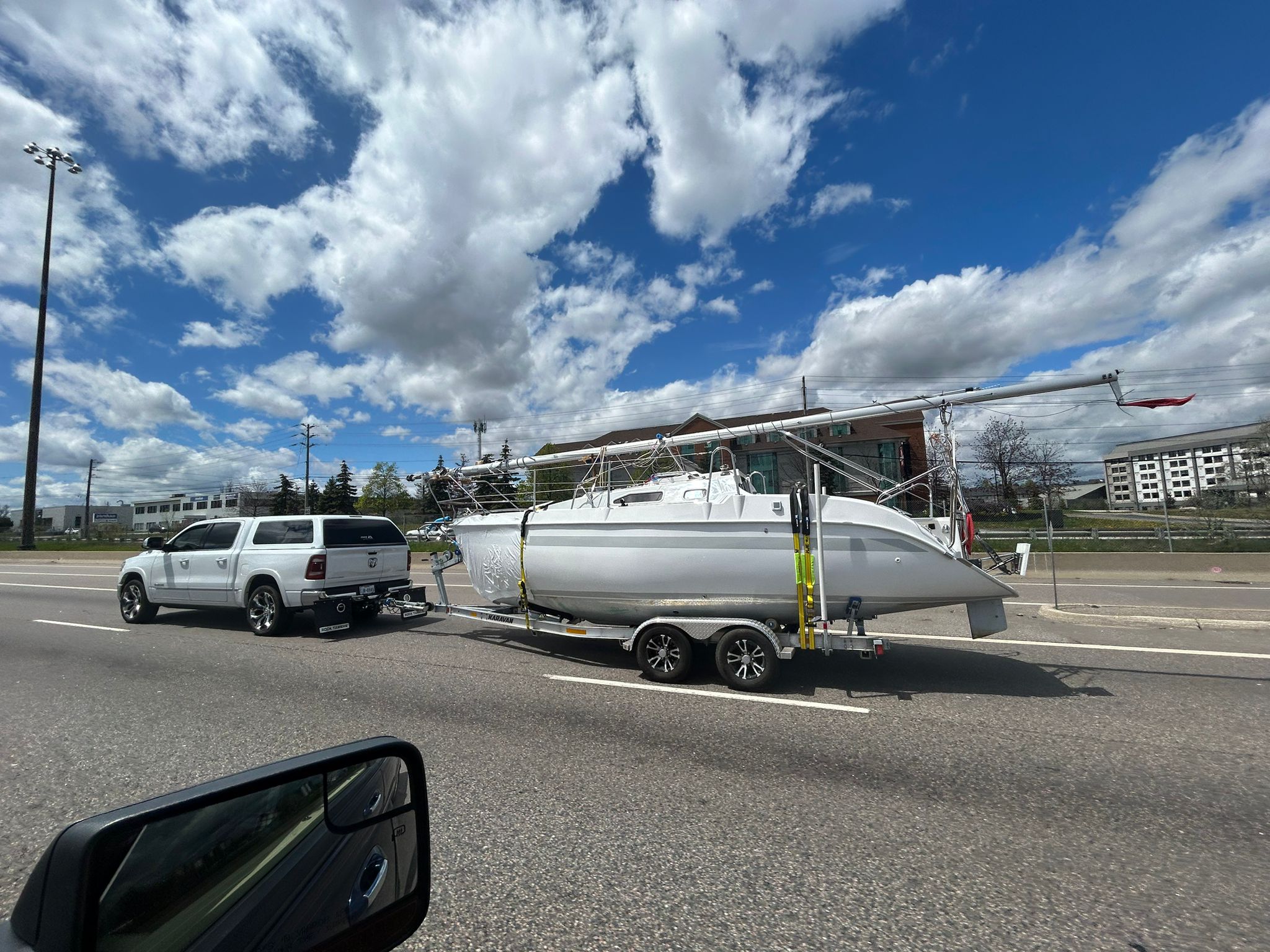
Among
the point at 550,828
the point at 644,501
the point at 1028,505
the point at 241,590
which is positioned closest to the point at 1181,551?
the point at 644,501

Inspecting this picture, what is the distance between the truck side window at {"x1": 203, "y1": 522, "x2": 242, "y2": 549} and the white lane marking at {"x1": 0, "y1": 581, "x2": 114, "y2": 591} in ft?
28.5

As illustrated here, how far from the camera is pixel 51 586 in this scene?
17250 mm

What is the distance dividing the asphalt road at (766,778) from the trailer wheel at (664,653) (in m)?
0.29

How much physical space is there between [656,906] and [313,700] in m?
4.49

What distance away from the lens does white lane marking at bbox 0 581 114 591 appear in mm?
16266

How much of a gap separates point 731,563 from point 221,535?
28.2 feet

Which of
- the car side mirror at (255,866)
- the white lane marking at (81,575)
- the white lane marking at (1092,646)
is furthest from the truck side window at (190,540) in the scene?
the white lane marking at (81,575)

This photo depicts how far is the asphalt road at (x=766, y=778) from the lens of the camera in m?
2.79

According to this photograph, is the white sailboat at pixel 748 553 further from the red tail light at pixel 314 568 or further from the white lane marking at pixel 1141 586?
the white lane marking at pixel 1141 586

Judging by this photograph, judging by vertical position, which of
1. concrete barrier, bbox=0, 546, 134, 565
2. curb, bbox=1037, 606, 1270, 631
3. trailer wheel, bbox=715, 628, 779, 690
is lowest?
curb, bbox=1037, 606, 1270, 631

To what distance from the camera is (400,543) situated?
1058cm

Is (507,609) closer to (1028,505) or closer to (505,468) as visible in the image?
(505,468)

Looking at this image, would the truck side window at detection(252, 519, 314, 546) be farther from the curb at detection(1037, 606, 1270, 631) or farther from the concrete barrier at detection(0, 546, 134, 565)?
the concrete barrier at detection(0, 546, 134, 565)

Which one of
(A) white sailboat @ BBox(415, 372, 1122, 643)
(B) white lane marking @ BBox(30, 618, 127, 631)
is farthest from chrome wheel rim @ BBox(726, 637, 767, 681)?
(B) white lane marking @ BBox(30, 618, 127, 631)
